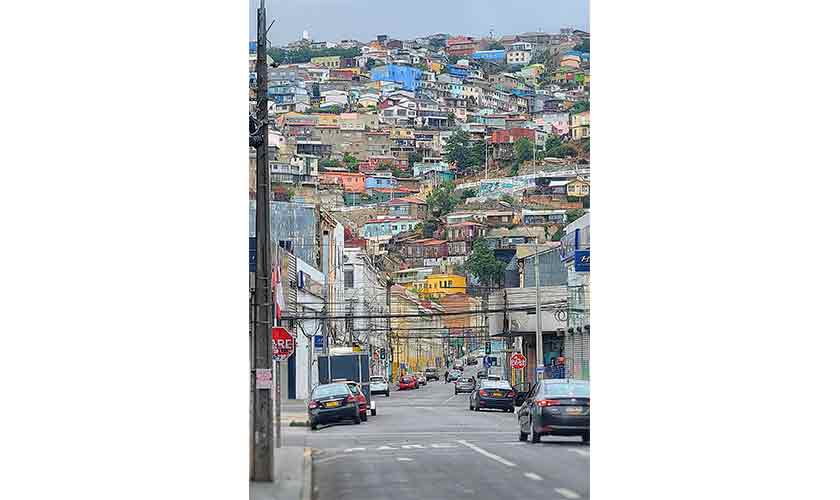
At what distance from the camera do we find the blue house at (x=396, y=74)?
6383mm

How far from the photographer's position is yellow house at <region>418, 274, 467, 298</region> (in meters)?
6.30

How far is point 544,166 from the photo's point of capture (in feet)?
20.8

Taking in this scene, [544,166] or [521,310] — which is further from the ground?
[544,166]

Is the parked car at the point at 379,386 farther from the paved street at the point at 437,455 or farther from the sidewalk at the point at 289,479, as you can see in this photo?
the sidewalk at the point at 289,479

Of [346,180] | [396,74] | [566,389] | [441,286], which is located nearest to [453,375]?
[441,286]

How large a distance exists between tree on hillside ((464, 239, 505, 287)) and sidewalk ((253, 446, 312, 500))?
44.3 inches

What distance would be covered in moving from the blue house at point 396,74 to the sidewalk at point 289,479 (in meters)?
1.77

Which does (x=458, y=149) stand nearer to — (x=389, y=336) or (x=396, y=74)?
(x=396, y=74)

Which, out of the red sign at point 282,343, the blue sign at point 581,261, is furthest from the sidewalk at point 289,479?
the blue sign at point 581,261
